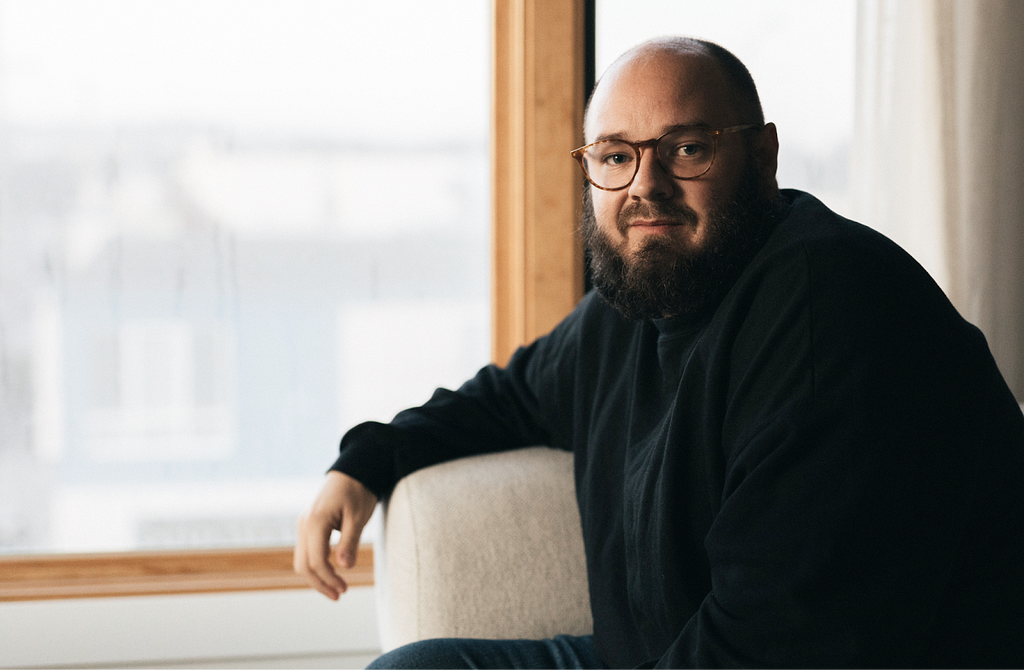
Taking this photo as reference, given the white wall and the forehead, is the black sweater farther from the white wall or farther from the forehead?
the white wall

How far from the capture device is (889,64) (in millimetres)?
1769

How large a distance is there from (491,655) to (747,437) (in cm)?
50

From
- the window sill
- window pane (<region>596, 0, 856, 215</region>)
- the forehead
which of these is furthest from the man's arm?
window pane (<region>596, 0, 856, 215</region>)

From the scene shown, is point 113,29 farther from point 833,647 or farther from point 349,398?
point 833,647

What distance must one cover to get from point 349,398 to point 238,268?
0.38m

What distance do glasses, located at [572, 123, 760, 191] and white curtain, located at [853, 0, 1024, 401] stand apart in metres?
0.85

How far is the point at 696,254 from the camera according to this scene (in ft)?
3.43

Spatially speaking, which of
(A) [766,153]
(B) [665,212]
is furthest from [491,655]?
(A) [766,153]

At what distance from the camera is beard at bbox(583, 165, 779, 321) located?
1037 mm

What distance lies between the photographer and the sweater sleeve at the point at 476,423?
4.29 ft

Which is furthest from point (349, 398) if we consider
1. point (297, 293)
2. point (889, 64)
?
point (889, 64)

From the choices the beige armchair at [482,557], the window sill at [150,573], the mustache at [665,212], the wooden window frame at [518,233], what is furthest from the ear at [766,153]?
the window sill at [150,573]

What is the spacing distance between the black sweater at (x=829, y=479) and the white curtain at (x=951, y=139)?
0.83 metres

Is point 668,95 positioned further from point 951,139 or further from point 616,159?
point 951,139
